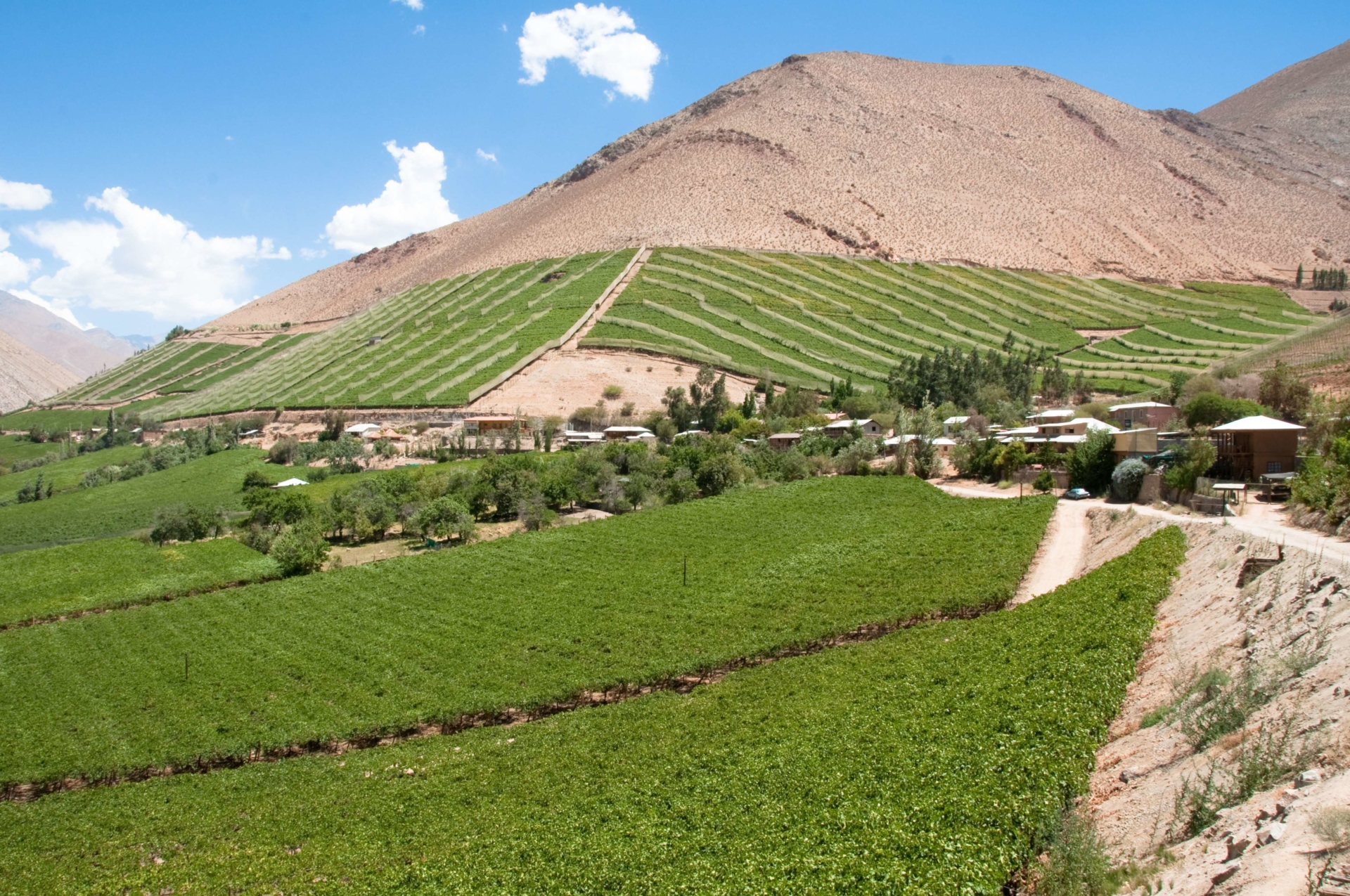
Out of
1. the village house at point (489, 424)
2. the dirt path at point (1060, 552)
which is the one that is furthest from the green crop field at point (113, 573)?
the dirt path at point (1060, 552)

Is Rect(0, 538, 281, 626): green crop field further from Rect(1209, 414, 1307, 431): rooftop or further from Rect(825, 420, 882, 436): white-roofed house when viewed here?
Rect(1209, 414, 1307, 431): rooftop

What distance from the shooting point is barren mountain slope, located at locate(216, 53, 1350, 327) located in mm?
115062

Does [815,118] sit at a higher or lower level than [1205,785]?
higher

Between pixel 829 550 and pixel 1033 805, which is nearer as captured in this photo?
pixel 1033 805

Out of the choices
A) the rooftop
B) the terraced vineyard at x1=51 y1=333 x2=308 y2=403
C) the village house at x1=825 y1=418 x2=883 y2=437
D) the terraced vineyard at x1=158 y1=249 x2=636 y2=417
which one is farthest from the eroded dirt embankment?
the terraced vineyard at x1=51 y1=333 x2=308 y2=403

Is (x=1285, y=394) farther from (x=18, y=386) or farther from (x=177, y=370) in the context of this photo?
(x=18, y=386)

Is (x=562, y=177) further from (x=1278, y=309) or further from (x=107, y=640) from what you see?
(x=107, y=640)

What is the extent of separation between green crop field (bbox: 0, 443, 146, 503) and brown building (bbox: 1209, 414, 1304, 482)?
68.5 metres

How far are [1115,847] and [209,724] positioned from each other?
19.8 m

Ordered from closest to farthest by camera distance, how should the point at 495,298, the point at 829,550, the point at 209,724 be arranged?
the point at 209,724 < the point at 829,550 < the point at 495,298

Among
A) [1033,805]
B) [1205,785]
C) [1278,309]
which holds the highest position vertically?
[1278,309]

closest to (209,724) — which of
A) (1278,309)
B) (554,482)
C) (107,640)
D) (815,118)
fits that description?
(107,640)

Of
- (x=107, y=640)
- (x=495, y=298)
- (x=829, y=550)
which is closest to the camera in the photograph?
(x=107, y=640)

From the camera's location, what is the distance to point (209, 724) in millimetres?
21234
